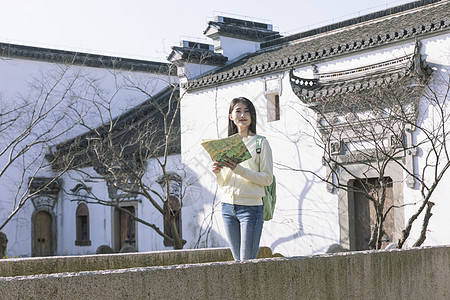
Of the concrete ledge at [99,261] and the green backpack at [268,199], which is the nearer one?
the green backpack at [268,199]

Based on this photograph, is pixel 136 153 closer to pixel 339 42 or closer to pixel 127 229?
pixel 127 229

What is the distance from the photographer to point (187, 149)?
58.6ft

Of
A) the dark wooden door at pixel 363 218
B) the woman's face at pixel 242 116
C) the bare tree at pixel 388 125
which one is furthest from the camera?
the dark wooden door at pixel 363 218

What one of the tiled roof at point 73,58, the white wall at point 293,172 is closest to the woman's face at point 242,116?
the white wall at point 293,172

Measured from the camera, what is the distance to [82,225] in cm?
2178

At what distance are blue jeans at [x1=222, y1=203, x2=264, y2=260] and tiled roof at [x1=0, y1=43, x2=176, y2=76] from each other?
52.0ft

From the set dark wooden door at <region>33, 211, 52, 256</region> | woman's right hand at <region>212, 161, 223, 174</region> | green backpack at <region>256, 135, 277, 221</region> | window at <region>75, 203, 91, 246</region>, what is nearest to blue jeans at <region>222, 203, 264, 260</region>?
green backpack at <region>256, 135, 277, 221</region>

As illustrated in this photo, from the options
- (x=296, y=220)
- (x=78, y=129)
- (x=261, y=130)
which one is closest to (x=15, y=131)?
(x=78, y=129)

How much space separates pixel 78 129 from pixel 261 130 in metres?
8.80

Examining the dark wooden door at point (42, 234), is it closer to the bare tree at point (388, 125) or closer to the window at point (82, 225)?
the window at point (82, 225)

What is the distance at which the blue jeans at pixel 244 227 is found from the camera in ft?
16.1

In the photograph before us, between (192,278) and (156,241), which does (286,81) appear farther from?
(192,278)

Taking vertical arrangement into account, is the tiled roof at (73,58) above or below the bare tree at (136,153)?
above

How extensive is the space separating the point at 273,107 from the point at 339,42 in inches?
79.9
